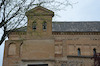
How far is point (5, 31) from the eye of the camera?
10.5 m

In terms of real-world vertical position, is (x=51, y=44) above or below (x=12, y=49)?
above

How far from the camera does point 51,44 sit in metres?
21.5

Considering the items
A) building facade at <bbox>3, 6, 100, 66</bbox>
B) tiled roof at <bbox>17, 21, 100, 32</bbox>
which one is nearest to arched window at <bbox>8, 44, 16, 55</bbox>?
building facade at <bbox>3, 6, 100, 66</bbox>

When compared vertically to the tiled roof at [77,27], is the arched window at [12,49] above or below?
below

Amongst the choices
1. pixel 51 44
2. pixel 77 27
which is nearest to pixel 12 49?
pixel 51 44

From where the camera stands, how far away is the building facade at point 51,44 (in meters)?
21.0

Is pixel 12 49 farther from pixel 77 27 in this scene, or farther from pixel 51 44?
pixel 77 27

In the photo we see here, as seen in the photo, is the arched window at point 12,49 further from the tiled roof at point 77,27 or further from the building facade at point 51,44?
the tiled roof at point 77,27

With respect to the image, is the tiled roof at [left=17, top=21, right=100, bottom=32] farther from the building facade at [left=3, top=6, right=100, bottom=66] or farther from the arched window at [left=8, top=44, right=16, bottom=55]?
the arched window at [left=8, top=44, right=16, bottom=55]

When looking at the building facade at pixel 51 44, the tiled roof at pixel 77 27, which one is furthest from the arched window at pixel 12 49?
the tiled roof at pixel 77 27

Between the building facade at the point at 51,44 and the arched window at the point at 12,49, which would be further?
the arched window at the point at 12,49

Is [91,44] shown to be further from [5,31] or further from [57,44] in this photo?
[5,31]

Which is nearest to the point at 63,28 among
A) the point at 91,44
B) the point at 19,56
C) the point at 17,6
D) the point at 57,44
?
the point at 57,44

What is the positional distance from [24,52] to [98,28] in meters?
13.2
